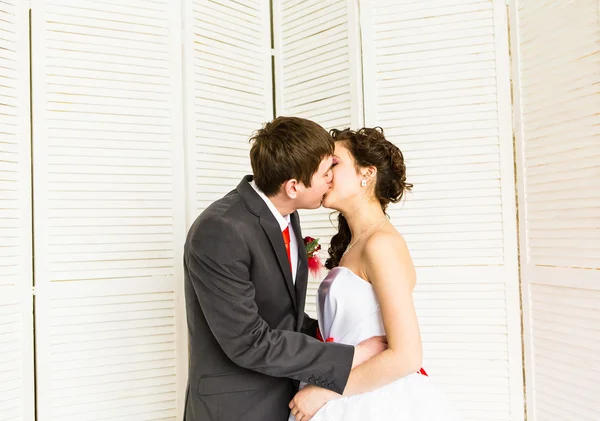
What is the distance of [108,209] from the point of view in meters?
2.32

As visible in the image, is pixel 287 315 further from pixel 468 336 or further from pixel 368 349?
pixel 468 336

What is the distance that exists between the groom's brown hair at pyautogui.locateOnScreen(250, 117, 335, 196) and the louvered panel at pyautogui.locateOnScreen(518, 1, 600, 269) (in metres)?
1.21

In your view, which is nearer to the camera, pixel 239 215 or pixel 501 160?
pixel 239 215

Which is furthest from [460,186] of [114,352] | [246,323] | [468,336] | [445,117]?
[114,352]

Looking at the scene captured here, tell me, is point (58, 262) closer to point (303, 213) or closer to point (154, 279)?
point (154, 279)

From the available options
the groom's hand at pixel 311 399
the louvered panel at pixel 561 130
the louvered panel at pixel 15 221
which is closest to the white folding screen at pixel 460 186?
the louvered panel at pixel 561 130

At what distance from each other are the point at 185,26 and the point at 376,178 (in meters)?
1.38

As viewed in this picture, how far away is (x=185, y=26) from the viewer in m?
2.53

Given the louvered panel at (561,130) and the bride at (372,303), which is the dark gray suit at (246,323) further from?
the louvered panel at (561,130)

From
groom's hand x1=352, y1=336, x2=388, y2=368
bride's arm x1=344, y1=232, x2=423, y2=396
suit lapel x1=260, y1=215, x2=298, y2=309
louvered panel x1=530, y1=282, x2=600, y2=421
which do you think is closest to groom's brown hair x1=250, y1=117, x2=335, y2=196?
suit lapel x1=260, y1=215, x2=298, y2=309

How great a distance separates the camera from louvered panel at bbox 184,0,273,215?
2.55 metres

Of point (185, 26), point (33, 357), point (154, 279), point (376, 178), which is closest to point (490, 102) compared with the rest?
point (376, 178)

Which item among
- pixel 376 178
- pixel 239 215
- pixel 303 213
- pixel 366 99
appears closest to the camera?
pixel 239 215

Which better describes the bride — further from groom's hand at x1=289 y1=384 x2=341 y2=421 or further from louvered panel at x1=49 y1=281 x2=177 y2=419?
louvered panel at x1=49 y1=281 x2=177 y2=419
